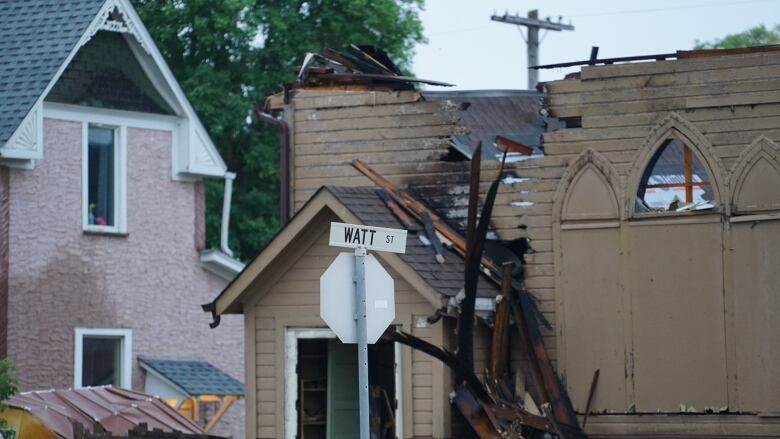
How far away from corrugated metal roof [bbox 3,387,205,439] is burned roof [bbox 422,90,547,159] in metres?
4.88

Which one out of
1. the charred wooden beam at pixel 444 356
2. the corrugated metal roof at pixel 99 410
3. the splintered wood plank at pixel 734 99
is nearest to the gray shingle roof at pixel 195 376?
the corrugated metal roof at pixel 99 410

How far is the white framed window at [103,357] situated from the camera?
2470 centimetres

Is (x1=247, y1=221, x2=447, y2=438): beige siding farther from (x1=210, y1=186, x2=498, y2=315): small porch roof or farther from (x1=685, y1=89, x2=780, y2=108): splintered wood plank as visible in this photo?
(x1=685, y1=89, x2=780, y2=108): splintered wood plank

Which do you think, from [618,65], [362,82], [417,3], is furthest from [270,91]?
[618,65]

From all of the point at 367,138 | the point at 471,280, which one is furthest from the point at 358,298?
the point at 367,138

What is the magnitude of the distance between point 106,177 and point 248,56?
402 inches

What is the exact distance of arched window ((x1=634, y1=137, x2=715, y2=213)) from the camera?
55.0ft

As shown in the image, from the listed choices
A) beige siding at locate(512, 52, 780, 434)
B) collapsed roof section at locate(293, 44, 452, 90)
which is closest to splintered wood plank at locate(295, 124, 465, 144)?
collapsed roof section at locate(293, 44, 452, 90)

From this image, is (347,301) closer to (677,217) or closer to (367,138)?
(677,217)

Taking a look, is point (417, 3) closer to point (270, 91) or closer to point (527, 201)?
point (270, 91)

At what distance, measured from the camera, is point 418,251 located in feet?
55.6

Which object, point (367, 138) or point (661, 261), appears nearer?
point (661, 261)

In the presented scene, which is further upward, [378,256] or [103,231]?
[103,231]

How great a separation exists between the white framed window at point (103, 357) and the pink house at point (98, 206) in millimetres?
21
